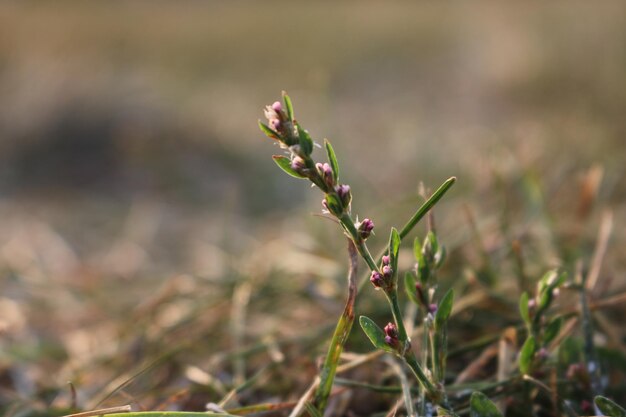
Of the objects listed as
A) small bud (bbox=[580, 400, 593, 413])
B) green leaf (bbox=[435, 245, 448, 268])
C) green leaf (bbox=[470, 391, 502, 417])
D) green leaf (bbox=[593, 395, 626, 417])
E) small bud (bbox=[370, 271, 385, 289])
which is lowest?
green leaf (bbox=[470, 391, 502, 417])

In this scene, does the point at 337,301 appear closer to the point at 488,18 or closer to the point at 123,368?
the point at 123,368

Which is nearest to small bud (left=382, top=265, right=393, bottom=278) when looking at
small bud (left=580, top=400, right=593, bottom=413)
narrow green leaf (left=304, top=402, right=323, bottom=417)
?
narrow green leaf (left=304, top=402, right=323, bottom=417)

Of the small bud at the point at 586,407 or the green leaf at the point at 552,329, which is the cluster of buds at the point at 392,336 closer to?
the green leaf at the point at 552,329

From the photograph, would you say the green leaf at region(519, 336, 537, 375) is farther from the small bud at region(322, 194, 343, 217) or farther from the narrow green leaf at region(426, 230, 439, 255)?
the small bud at region(322, 194, 343, 217)

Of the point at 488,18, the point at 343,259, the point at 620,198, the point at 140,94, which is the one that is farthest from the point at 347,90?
the point at 343,259

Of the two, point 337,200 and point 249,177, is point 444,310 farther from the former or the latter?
point 249,177

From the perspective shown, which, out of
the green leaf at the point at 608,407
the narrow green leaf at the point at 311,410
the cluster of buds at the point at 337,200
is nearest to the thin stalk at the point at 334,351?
the narrow green leaf at the point at 311,410
